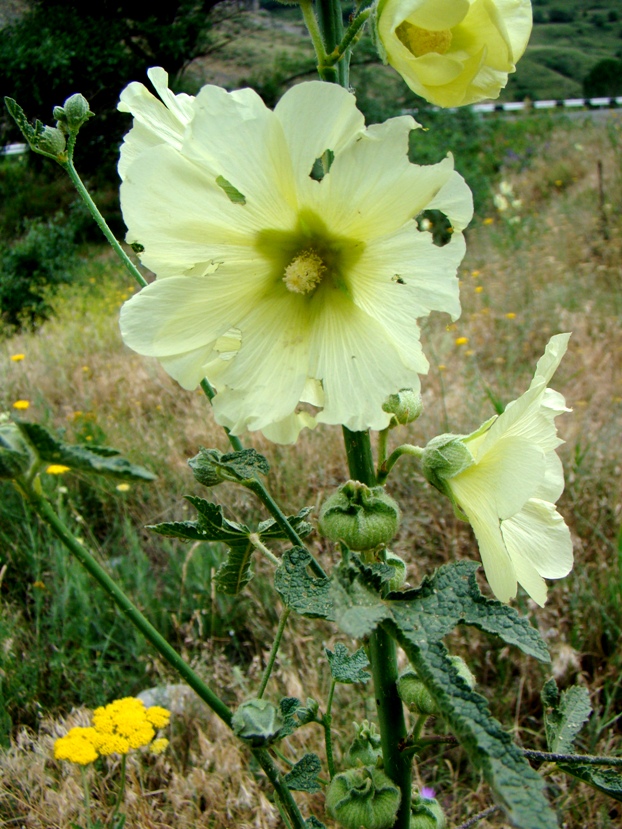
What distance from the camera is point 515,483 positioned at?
2.00 ft

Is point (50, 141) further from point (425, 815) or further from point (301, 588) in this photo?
point (425, 815)

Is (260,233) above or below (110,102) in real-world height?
above

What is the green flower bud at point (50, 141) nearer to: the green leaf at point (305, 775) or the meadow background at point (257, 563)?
the meadow background at point (257, 563)

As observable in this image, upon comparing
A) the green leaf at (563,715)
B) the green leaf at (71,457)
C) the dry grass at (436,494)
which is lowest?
the dry grass at (436,494)

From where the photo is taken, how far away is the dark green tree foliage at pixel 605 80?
19.1 meters

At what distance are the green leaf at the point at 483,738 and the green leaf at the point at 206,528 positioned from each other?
0.24 m

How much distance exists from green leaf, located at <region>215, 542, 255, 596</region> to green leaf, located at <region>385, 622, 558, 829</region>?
27cm

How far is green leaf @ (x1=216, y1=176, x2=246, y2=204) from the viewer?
1.96ft

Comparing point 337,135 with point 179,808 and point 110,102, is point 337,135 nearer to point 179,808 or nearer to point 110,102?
point 179,808

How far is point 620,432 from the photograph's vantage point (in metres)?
2.32

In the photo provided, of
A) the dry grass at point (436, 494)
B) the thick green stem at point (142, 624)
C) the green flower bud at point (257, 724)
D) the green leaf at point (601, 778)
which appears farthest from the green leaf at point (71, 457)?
the dry grass at point (436, 494)

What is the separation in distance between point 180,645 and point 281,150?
153 cm

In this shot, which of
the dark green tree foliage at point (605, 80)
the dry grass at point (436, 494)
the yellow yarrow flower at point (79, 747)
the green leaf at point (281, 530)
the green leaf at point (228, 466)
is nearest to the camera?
the green leaf at point (228, 466)

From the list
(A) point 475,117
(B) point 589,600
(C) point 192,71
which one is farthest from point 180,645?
(C) point 192,71
